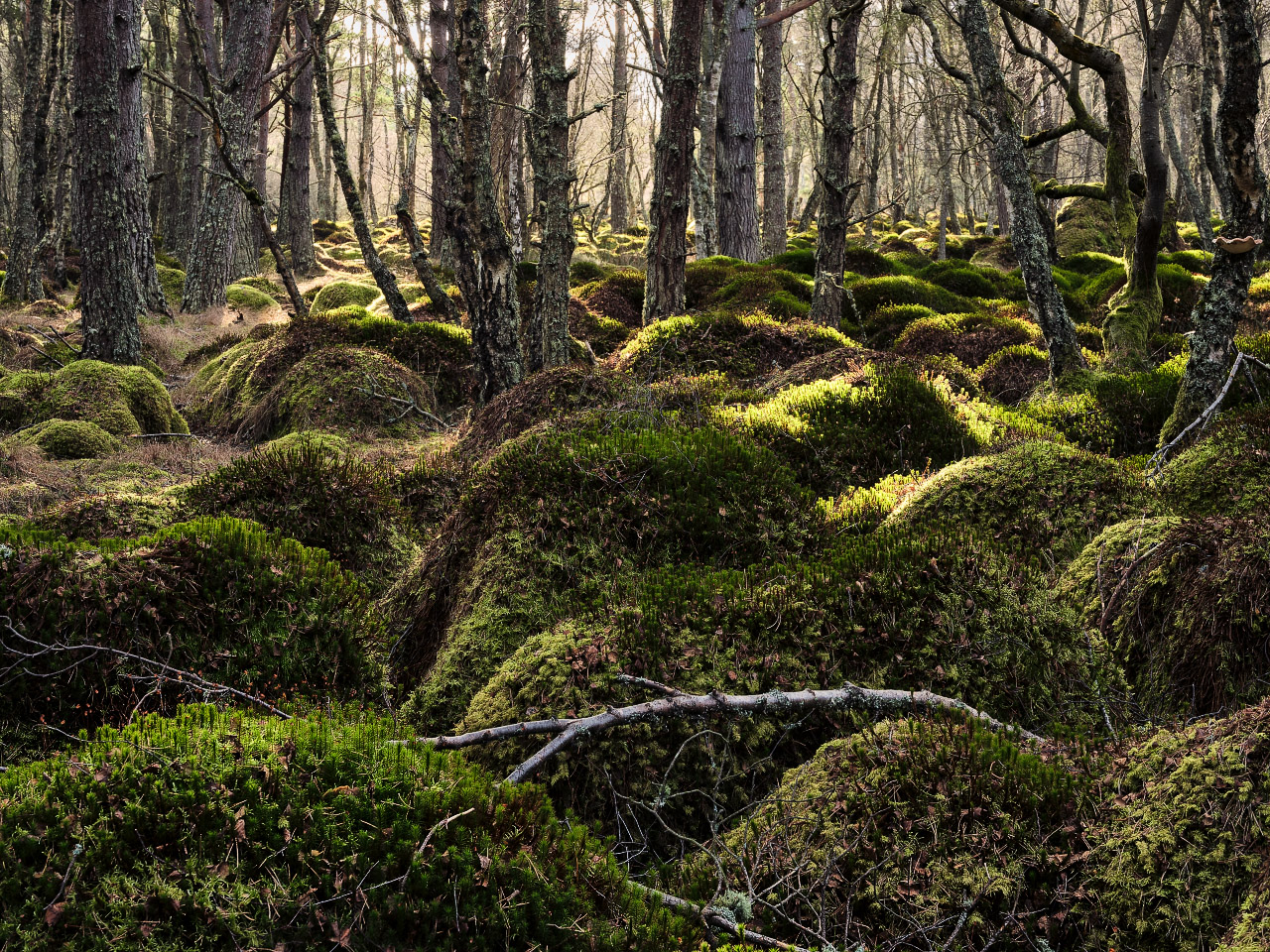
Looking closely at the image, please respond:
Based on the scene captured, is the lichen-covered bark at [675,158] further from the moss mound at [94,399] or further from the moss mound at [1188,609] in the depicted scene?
the moss mound at [1188,609]

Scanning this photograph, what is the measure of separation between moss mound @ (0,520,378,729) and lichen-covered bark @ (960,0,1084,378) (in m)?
6.10

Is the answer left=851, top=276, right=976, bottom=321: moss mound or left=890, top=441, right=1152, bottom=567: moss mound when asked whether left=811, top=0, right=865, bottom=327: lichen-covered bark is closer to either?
left=851, top=276, right=976, bottom=321: moss mound

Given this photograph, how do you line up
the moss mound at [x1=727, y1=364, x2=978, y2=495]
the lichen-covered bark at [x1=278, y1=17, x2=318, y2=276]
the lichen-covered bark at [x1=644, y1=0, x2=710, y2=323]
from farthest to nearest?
1. the lichen-covered bark at [x1=278, y1=17, x2=318, y2=276]
2. the lichen-covered bark at [x1=644, y1=0, x2=710, y2=323]
3. the moss mound at [x1=727, y1=364, x2=978, y2=495]

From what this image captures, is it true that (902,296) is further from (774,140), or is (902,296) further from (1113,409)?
(774,140)

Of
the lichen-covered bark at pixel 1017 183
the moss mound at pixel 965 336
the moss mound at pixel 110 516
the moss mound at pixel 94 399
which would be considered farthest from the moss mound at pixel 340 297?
the lichen-covered bark at pixel 1017 183

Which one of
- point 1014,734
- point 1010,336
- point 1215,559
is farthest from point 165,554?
point 1010,336

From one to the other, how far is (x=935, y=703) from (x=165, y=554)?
3212mm

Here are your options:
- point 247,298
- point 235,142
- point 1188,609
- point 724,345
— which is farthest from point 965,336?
point 247,298

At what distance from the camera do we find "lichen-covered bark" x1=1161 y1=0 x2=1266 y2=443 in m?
4.61

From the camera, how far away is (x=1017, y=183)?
7.14 m

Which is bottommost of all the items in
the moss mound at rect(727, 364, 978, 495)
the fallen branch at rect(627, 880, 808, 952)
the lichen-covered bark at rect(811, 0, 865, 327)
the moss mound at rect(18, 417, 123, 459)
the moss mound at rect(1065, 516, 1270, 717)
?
the fallen branch at rect(627, 880, 808, 952)

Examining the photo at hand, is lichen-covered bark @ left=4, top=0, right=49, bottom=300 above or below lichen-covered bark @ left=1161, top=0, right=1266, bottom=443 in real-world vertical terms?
above

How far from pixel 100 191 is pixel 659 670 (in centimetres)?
933

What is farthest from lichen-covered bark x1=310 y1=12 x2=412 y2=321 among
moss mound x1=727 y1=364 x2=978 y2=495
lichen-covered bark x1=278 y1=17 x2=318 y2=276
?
lichen-covered bark x1=278 y1=17 x2=318 y2=276
